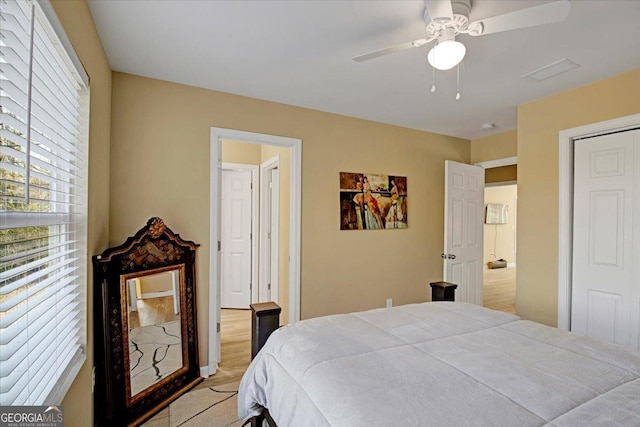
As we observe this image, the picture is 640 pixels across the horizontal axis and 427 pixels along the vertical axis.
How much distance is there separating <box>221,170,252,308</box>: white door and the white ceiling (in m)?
1.86

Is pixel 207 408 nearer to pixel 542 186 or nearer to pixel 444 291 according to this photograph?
pixel 444 291

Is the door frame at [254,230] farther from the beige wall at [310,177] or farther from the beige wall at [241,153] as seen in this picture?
the beige wall at [310,177]

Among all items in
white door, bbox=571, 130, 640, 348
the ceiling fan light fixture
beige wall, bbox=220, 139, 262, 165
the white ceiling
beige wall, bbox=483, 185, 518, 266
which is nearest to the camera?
the ceiling fan light fixture

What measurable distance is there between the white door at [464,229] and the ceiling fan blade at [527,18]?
7.60 feet

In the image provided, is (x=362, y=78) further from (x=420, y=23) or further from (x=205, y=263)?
(x=205, y=263)

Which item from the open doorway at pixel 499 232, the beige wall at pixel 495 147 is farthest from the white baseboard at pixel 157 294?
the open doorway at pixel 499 232

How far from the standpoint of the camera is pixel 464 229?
3861mm

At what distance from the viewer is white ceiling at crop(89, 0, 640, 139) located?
1690 mm

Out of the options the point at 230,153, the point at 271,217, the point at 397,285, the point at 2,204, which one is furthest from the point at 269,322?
the point at 230,153

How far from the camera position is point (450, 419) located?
948 mm

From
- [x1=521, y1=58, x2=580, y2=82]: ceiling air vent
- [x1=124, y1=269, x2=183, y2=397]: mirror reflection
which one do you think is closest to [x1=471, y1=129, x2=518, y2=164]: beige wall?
[x1=521, y1=58, x2=580, y2=82]: ceiling air vent

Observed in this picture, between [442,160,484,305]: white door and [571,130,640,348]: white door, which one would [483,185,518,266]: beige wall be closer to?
[442,160,484,305]: white door

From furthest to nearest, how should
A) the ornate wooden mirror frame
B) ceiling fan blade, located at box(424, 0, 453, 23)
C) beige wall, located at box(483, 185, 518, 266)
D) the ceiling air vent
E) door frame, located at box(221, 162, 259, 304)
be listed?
beige wall, located at box(483, 185, 518, 266)
door frame, located at box(221, 162, 259, 304)
the ceiling air vent
the ornate wooden mirror frame
ceiling fan blade, located at box(424, 0, 453, 23)

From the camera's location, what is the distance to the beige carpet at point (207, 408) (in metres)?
2.05
